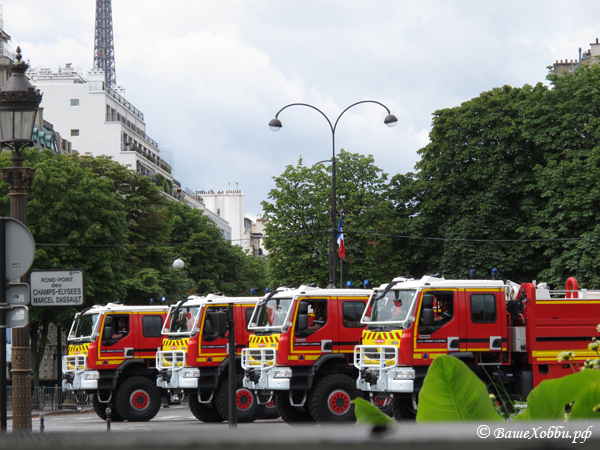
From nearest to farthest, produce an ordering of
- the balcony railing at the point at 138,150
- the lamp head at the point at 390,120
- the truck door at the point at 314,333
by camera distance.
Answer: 1. the truck door at the point at 314,333
2. the lamp head at the point at 390,120
3. the balcony railing at the point at 138,150

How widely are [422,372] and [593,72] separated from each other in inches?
948

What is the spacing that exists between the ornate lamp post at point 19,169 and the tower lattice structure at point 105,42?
12581 centimetres

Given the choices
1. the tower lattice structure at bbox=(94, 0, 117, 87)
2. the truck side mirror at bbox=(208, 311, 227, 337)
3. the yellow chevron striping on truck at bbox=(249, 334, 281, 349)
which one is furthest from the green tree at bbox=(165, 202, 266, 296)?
the tower lattice structure at bbox=(94, 0, 117, 87)

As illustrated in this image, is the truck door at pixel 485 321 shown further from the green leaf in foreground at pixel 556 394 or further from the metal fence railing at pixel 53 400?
the metal fence railing at pixel 53 400

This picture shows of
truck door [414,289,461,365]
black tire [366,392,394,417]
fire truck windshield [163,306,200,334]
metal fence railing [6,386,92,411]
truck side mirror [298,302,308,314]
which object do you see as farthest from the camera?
metal fence railing [6,386,92,411]

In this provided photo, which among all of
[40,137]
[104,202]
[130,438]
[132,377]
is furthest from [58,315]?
[130,438]

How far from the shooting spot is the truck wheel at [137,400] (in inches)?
950

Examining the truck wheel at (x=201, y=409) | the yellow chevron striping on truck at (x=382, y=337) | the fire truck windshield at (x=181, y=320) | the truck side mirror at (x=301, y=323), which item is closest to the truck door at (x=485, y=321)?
the yellow chevron striping on truck at (x=382, y=337)

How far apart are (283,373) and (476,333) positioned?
460 cm

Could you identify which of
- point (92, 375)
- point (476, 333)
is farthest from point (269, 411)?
point (476, 333)

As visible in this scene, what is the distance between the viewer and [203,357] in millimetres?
Answer: 21688

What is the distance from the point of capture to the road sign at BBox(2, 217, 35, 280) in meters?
8.36

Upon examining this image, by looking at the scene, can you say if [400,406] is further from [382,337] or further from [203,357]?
[203,357]

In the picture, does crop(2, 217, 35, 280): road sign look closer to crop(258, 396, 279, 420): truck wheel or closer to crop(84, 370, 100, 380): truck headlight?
crop(258, 396, 279, 420): truck wheel
